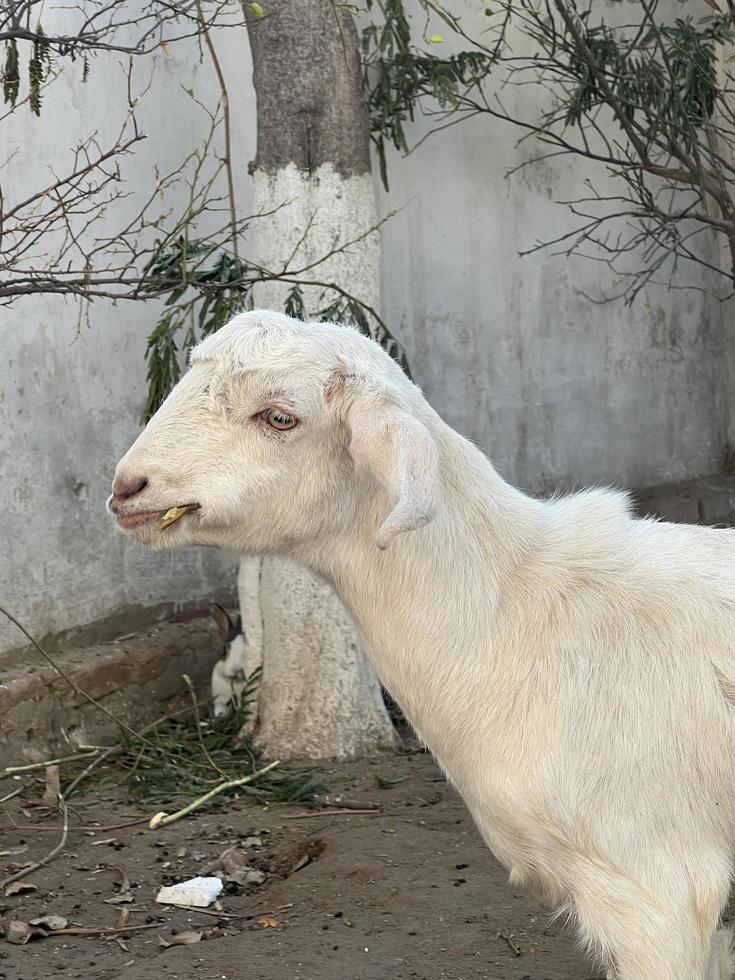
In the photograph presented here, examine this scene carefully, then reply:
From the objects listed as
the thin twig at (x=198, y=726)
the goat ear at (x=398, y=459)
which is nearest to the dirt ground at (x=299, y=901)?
the thin twig at (x=198, y=726)

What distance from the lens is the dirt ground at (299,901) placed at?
3.81 meters

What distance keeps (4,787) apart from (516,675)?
294cm

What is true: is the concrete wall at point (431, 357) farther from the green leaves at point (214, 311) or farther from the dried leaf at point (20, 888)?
the dried leaf at point (20, 888)

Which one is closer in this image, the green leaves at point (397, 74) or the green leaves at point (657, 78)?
the green leaves at point (397, 74)

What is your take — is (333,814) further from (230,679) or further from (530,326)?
(530,326)

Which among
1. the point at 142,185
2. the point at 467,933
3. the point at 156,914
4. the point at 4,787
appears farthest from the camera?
the point at 142,185

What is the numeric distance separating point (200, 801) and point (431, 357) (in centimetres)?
329

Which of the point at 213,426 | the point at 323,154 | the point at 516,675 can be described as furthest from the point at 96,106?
the point at 516,675

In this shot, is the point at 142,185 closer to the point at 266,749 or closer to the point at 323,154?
the point at 323,154

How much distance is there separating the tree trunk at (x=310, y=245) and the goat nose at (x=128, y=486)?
2591 mm

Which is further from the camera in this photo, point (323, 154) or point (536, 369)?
point (536, 369)

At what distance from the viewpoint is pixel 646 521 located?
3.26 meters

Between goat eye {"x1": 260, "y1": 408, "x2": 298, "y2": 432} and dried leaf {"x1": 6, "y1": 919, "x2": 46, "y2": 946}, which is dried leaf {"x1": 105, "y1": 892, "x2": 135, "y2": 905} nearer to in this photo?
dried leaf {"x1": 6, "y1": 919, "x2": 46, "y2": 946}

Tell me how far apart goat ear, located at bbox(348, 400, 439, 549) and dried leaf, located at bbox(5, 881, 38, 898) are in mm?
2415
